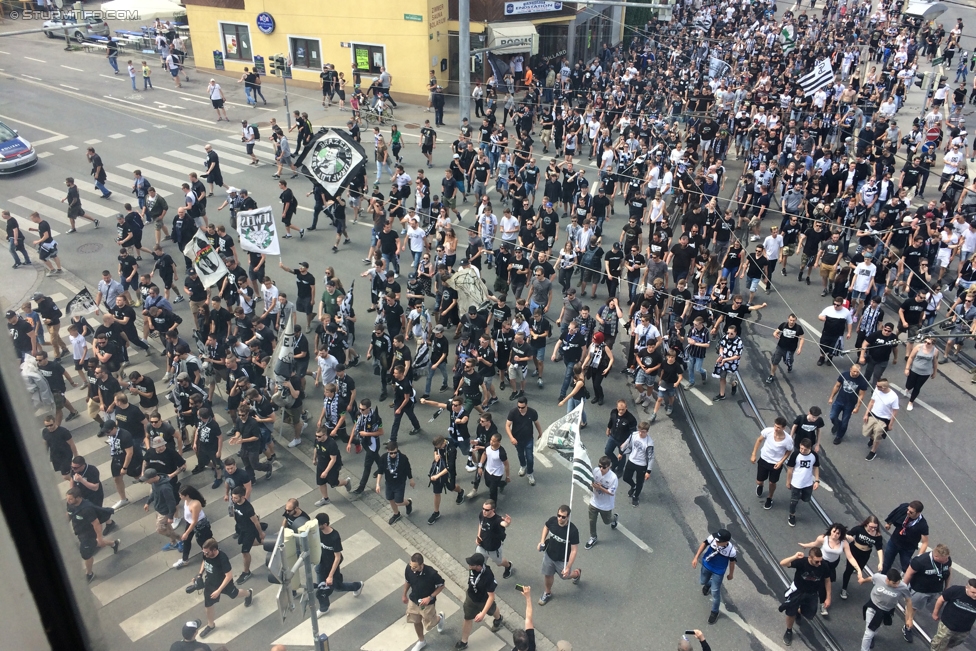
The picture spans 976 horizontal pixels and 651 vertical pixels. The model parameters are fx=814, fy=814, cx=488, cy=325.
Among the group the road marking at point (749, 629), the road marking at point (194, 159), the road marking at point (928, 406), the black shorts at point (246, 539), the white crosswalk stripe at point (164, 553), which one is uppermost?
the road marking at point (194, 159)

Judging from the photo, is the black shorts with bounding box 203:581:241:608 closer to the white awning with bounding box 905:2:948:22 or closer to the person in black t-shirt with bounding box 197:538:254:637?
the person in black t-shirt with bounding box 197:538:254:637

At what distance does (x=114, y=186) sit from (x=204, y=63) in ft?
50.7

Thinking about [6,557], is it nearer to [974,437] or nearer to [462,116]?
[974,437]

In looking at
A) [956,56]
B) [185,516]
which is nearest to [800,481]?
[185,516]

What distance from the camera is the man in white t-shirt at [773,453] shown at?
1102 cm

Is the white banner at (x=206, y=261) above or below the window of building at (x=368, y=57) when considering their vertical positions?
below

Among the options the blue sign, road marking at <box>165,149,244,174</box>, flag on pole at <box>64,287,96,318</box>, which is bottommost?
road marking at <box>165,149,244,174</box>

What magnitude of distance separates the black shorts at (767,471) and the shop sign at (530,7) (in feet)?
84.0

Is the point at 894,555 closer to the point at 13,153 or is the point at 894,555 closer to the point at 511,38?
the point at 13,153

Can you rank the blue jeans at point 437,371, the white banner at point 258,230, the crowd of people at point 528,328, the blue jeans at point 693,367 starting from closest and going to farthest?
the crowd of people at point 528,328 < the blue jeans at point 437,371 < the blue jeans at point 693,367 < the white banner at point 258,230

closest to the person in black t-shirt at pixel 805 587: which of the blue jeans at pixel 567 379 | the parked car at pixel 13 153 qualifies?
the blue jeans at pixel 567 379

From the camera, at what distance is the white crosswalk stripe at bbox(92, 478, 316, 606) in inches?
391

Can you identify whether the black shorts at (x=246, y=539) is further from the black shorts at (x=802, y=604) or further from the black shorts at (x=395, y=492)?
the black shorts at (x=802, y=604)

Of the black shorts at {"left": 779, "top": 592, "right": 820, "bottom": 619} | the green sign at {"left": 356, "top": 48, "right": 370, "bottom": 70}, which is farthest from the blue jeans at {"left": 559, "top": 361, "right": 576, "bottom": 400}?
the green sign at {"left": 356, "top": 48, "right": 370, "bottom": 70}
